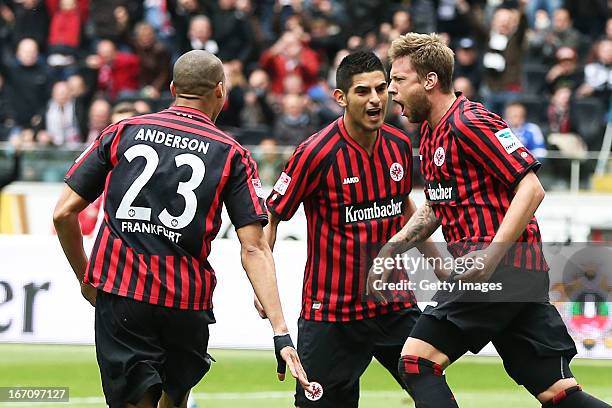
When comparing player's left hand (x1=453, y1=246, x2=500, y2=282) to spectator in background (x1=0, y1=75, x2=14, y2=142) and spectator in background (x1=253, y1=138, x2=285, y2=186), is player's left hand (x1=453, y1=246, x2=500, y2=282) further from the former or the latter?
spectator in background (x1=0, y1=75, x2=14, y2=142)

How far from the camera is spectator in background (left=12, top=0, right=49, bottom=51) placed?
16656mm

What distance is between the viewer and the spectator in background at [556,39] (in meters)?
16.0

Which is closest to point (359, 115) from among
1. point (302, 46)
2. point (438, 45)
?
point (438, 45)

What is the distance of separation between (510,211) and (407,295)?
49.6 inches

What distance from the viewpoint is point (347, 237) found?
22.4 feet

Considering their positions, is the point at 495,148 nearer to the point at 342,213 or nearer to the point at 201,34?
the point at 342,213

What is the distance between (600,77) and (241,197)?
1035 centimetres

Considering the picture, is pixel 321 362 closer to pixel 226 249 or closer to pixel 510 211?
pixel 510 211

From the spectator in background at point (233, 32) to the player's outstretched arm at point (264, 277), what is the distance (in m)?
10.7

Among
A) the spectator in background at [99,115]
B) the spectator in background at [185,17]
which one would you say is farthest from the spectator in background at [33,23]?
the spectator in background at [99,115]

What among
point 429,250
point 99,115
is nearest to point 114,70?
point 99,115

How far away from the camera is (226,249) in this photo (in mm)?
10188

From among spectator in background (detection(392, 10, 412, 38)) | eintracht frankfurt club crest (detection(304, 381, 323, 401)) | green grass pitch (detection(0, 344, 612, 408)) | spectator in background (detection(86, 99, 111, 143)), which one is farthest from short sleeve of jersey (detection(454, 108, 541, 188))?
spectator in background (detection(392, 10, 412, 38))

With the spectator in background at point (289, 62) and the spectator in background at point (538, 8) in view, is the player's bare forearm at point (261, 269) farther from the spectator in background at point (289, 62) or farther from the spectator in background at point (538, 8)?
the spectator in background at point (538, 8)
